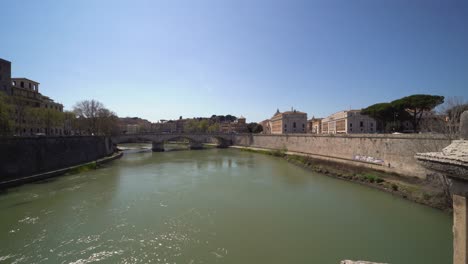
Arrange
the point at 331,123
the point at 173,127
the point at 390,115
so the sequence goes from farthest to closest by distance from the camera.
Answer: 1. the point at 173,127
2. the point at 331,123
3. the point at 390,115

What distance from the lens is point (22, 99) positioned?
23453 millimetres

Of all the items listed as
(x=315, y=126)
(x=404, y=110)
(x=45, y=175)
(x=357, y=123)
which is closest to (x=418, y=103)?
(x=404, y=110)

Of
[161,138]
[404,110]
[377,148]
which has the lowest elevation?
[377,148]

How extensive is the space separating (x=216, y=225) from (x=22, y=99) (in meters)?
26.7

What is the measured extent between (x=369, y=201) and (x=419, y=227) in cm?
291

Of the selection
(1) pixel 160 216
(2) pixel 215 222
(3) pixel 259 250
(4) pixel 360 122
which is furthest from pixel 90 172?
(4) pixel 360 122

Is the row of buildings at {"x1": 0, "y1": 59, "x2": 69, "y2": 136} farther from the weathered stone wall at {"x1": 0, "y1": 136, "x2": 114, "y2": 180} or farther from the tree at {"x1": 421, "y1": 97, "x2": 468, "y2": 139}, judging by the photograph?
the tree at {"x1": 421, "y1": 97, "x2": 468, "y2": 139}

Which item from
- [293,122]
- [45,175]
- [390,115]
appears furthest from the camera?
[293,122]

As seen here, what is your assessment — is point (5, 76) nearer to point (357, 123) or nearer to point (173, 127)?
point (357, 123)

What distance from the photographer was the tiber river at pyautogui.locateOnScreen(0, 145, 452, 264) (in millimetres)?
6531

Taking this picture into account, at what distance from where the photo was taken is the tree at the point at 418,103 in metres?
23.8

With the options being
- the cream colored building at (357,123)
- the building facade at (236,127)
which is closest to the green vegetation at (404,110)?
the cream colored building at (357,123)

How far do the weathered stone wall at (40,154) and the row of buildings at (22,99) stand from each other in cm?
388

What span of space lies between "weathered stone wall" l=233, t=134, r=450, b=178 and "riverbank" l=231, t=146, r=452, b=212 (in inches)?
32.0
